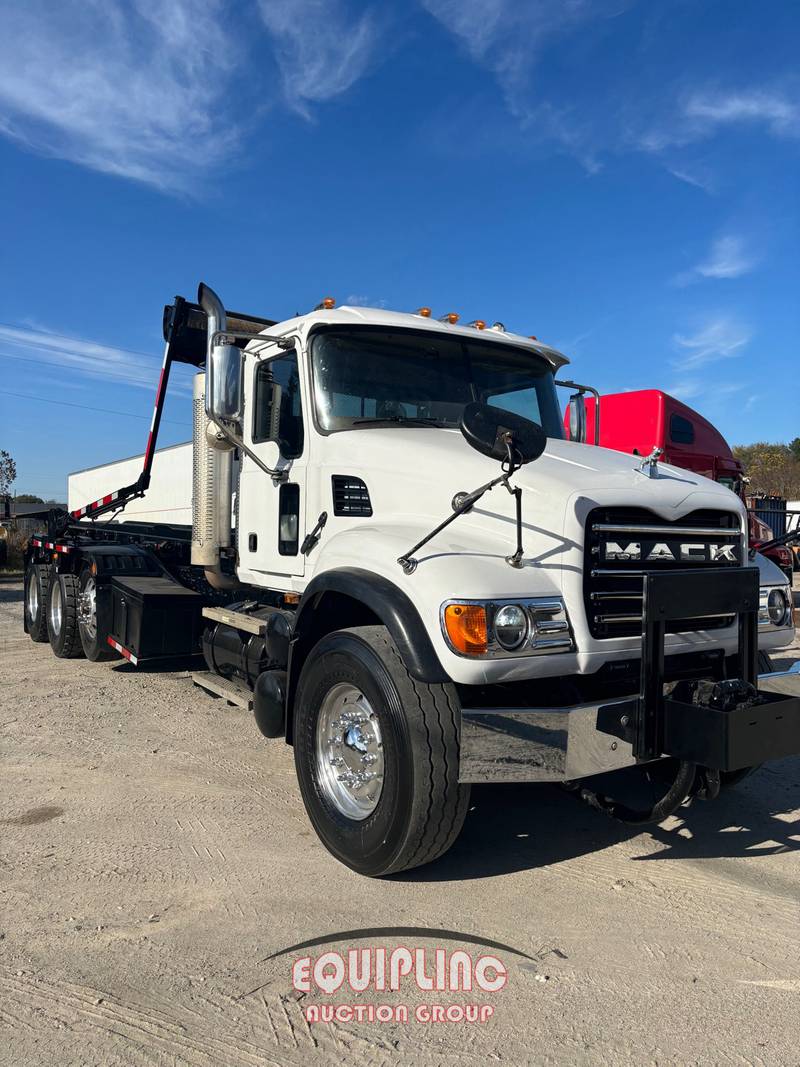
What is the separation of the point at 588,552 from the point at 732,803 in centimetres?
221

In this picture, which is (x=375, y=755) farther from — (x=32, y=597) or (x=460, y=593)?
(x=32, y=597)

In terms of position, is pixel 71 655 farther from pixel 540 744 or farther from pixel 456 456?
pixel 540 744

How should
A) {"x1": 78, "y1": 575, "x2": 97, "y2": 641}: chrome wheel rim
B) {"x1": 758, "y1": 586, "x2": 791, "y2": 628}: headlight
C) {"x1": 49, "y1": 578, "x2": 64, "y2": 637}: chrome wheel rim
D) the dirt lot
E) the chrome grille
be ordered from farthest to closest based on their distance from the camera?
{"x1": 49, "y1": 578, "x2": 64, "y2": 637}: chrome wheel rim < {"x1": 78, "y1": 575, "x2": 97, "y2": 641}: chrome wheel rim < {"x1": 758, "y1": 586, "x2": 791, "y2": 628}: headlight < the chrome grille < the dirt lot

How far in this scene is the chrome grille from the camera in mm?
3400

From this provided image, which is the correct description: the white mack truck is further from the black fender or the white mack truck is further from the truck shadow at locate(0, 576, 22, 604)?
the truck shadow at locate(0, 576, 22, 604)

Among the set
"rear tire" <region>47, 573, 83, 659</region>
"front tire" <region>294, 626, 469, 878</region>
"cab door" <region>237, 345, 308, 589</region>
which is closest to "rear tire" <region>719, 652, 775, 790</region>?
"front tire" <region>294, 626, 469, 878</region>

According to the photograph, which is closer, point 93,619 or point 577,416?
point 577,416

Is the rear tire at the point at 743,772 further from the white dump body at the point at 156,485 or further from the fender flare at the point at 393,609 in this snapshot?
the white dump body at the point at 156,485

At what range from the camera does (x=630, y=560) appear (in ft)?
11.6

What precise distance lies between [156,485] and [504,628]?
6.91m

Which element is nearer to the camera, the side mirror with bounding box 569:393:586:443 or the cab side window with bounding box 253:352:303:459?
the cab side window with bounding box 253:352:303:459

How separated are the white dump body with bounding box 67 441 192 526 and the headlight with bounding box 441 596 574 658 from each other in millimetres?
5411

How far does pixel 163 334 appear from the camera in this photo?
7137 mm

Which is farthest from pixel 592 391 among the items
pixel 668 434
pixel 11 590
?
pixel 11 590
